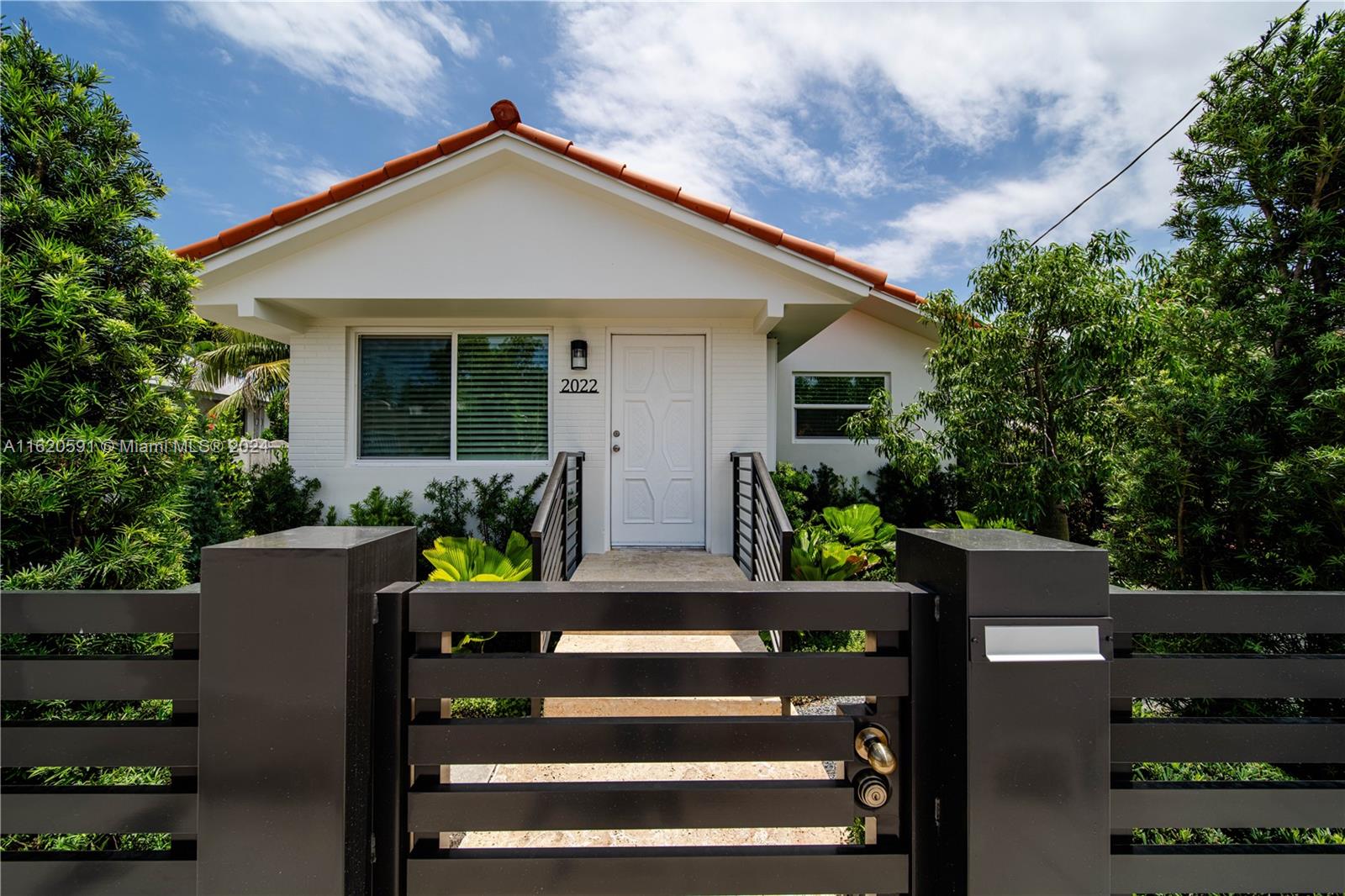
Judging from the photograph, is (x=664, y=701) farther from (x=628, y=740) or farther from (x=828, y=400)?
(x=828, y=400)

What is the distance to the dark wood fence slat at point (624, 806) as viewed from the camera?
3.71ft

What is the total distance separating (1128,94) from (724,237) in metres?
6.63

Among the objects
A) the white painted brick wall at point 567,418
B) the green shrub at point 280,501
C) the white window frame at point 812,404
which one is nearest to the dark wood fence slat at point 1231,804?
the white painted brick wall at point 567,418

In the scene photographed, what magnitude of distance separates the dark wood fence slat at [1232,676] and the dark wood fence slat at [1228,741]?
2.8 inches

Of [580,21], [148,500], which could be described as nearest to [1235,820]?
[148,500]

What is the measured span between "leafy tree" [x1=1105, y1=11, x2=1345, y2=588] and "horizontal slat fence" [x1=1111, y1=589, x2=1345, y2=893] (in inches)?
40.4

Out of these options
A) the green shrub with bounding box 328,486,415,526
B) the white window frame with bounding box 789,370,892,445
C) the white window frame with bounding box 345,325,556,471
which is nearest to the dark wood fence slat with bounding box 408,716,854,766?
the green shrub with bounding box 328,486,415,526

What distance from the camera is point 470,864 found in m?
1.12

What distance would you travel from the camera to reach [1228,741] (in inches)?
47.7

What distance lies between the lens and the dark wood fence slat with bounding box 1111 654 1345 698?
1.18 m

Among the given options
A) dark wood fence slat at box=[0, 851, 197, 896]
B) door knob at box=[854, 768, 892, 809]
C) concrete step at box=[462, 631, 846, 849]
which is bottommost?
concrete step at box=[462, 631, 846, 849]

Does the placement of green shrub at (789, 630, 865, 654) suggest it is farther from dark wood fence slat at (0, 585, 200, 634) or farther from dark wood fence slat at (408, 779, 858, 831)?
dark wood fence slat at (0, 585, 200, 634)

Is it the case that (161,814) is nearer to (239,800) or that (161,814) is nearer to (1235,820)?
(239,800)

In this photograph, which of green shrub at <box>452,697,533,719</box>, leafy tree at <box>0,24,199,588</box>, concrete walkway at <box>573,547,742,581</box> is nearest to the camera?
leafy tree at <box>0,24,199,588</box>
